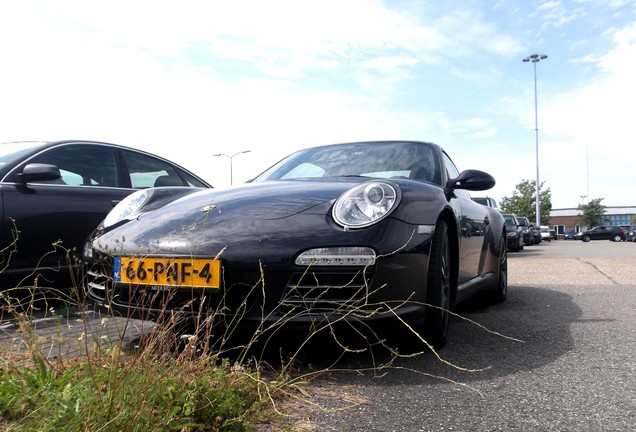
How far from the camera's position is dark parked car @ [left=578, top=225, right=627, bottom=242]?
1947 inches

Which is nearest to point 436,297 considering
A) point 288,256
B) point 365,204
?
point 365,204

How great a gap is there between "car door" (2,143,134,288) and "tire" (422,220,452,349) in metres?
2.41

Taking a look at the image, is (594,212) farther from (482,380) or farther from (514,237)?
(482,380)

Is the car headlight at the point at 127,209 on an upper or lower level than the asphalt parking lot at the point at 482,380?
upper

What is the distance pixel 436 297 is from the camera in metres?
2.64

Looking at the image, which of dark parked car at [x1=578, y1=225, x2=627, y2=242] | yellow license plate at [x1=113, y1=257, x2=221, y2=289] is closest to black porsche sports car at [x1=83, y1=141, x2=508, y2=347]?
yellow license plate at [x1=113, y1=257, x2=221, y2=289]

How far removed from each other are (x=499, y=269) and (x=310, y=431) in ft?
11.2

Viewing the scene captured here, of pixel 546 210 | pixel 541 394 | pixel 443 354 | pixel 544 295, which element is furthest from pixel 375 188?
pixel 546 210

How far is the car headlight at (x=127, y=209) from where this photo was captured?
302 centimetres

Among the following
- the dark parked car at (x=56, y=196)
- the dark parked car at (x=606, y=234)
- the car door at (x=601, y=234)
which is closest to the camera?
the dark parked car at (x=56, y=196)

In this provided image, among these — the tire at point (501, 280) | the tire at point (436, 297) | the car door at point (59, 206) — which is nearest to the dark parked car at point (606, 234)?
the tire at point (501, 280)

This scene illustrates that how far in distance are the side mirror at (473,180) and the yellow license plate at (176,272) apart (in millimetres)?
1701

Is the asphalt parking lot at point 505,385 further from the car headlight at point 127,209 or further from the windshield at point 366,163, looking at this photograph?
the car headlight at point 127,209

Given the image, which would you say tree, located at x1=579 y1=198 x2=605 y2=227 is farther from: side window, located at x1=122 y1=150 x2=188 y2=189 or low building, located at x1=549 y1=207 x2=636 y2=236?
side window, located at x1=122 y1=150 x2=188 y2=189
